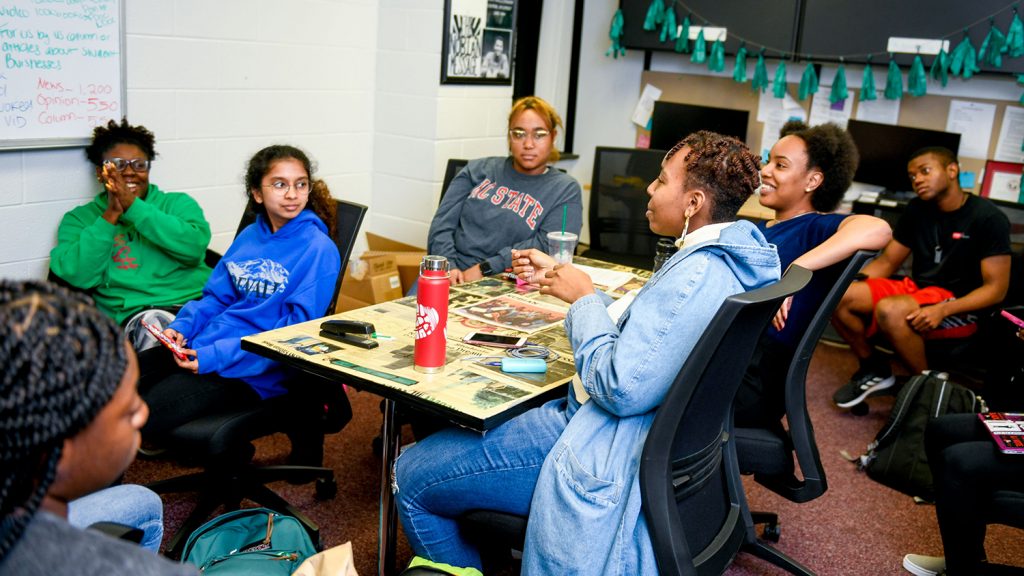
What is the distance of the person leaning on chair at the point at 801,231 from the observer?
7.16ft

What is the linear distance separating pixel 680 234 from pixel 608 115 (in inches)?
148

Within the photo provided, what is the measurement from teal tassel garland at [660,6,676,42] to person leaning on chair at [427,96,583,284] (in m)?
1.87

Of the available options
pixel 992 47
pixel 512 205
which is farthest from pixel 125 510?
pixel 992 47

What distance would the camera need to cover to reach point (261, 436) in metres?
2.32

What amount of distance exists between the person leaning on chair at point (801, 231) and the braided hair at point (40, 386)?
1.64m

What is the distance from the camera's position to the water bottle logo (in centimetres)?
179

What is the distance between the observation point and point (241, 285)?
246 cm

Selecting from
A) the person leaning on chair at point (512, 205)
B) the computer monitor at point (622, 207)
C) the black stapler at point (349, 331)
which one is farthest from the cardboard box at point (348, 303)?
the black stapler at point (349, 331)

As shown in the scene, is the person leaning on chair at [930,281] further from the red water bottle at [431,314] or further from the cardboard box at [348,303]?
the red water bottle at [431,314]

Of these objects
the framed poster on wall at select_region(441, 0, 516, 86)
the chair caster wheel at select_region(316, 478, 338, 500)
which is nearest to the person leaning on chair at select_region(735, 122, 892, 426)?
the chair caster wheel at select_region(316, 478, 338, 500)

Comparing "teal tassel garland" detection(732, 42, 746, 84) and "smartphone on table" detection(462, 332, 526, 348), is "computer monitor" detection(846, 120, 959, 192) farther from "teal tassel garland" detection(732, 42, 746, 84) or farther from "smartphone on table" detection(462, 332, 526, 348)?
"smartphone on table" detection(462, 332, 526, 348)

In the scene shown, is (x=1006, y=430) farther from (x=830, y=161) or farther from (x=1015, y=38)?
(x=1015, y=38)

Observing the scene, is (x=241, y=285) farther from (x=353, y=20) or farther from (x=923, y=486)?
(x=923, y=486)

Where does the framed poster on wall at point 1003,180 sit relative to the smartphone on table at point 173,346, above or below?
above
